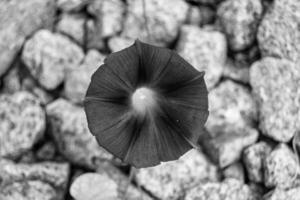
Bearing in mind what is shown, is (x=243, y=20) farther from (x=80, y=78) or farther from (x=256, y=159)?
(x=80, y=78)

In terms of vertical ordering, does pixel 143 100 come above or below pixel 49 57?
above

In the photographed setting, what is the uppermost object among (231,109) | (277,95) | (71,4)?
(71,4)

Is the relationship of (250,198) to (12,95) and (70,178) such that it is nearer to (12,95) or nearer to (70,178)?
(70,178)

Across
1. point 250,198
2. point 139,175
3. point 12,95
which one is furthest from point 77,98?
point 250,198

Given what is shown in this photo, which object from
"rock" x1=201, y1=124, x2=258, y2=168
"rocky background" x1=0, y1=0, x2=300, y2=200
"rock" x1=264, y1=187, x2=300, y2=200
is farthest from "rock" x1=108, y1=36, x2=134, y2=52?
"rock" x1=264, y1=187, x2=300, y2=200

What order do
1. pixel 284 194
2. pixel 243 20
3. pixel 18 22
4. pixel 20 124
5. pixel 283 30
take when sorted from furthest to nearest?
1. pixel 18 22
2. pixel 243 20
3. pixel 283 30
4. pixel 20 124
5. pixel 284 194

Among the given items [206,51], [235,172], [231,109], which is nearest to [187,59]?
[206,51]

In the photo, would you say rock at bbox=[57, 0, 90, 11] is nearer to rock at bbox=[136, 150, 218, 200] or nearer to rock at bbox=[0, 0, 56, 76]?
rock at bbox=[0, 0, 56, 76]
